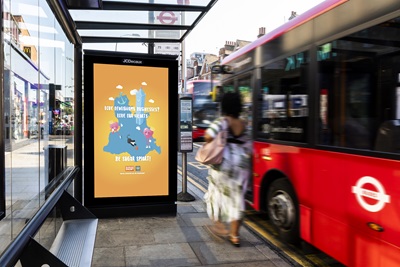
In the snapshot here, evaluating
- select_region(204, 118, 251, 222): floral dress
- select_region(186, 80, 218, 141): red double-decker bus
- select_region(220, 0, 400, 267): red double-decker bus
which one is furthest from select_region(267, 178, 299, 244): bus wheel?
select_region(186, 80, 218, 141): red double-decker bus

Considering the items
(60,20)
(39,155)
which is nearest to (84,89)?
(60,20)

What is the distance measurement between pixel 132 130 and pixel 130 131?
0.11 ft

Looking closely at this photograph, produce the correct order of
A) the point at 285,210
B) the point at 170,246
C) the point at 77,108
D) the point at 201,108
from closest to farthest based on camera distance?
the point at 170,246, the point at 285,210, the point at 77,108, the point at 201,108

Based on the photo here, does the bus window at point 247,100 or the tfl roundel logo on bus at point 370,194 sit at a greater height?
the bus window at point 247,100

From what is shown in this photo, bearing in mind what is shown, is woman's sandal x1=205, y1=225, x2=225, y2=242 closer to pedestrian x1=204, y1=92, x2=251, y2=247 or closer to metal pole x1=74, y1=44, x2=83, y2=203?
pedestrian x1=204, y1=92, x2=251, y2=247

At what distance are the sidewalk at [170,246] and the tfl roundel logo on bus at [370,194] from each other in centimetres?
130

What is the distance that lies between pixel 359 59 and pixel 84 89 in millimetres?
3709

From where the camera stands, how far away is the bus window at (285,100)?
4.21 meters

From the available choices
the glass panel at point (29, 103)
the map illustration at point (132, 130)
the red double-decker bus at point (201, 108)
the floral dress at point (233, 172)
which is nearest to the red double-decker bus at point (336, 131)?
the floral dress at point (233, 172)

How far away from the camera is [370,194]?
3012 millimetres

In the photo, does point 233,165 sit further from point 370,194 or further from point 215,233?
point 370,194

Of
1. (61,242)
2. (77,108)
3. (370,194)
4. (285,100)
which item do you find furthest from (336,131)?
(77,108)

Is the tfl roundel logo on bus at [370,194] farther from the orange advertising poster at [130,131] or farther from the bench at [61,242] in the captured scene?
the orange advertising poster at [130,131]

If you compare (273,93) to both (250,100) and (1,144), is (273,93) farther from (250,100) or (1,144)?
(1,144)
